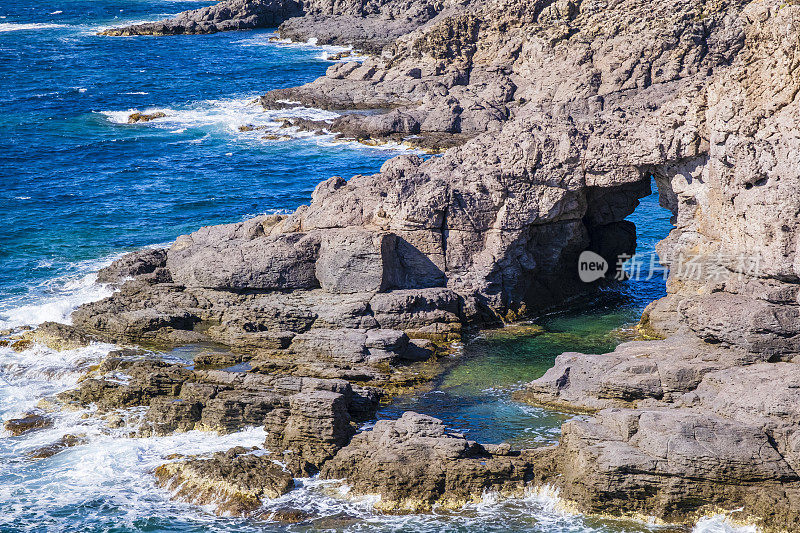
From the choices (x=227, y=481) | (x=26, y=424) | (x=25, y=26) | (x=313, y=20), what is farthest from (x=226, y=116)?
(x=25, y=26)

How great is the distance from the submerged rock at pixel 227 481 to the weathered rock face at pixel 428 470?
1.57 metres

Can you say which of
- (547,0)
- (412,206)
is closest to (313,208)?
(412,206)

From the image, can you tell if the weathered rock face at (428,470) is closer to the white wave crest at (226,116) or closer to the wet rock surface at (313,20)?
the white wave crest at (226,116)

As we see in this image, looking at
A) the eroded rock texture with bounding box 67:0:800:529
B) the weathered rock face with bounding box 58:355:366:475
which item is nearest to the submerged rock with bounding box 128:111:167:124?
the eroded rock texture with bounding box 67:0:800:529

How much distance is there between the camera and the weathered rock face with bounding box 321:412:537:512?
71.9ft

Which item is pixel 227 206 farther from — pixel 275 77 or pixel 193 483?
pixel 275 77

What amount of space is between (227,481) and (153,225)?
25640 millimetres

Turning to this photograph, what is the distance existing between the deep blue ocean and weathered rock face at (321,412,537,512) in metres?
0.47

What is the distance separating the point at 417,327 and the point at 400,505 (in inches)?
384

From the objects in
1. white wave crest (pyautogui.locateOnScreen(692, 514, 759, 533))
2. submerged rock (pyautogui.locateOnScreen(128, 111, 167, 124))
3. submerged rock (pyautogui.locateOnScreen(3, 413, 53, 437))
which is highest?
submerged rock (pyautogui.locateOnScreen(128, 111, 167, 124))

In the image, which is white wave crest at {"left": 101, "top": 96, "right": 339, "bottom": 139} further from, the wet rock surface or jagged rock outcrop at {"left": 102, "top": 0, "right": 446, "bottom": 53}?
the wet rock surface

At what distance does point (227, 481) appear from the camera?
2255cm

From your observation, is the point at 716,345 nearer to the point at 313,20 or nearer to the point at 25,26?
the point at 313,20

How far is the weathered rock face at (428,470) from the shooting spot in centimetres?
2191
